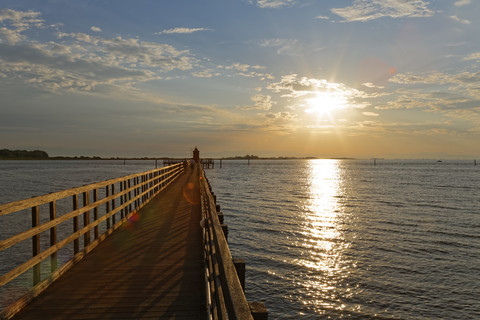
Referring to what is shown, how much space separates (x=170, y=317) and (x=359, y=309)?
22.9ft

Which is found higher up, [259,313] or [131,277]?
[259,313]

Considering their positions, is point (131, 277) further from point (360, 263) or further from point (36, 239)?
point (360, 263)

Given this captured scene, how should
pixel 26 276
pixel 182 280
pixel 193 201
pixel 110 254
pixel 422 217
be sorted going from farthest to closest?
pixel 422 217
pixel 193 201
pixel 26 276
pixel 110 254
pixel 182 280

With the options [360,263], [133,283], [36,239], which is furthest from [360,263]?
[36,239]

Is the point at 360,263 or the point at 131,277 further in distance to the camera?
the point at 360,263

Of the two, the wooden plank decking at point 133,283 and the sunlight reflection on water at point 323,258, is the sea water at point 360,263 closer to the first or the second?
the sunlight reflection on water at point 323,258

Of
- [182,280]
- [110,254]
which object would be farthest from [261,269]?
[182,280]

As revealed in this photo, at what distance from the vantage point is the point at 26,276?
35.1ft

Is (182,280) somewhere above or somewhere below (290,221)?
above

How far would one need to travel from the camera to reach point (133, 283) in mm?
5500

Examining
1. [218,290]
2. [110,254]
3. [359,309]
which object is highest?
[218,290]

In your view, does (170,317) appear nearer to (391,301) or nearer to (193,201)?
(391,301)

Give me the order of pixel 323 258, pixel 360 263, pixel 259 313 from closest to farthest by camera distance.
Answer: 1. pixel 259 313
2. pixel 360 263
3. pixel 323 258

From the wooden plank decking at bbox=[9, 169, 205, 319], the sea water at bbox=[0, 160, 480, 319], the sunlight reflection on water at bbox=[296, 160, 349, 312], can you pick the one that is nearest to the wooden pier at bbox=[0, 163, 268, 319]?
the wooden plank decking at bbox=[9, 169, 205, 319]
